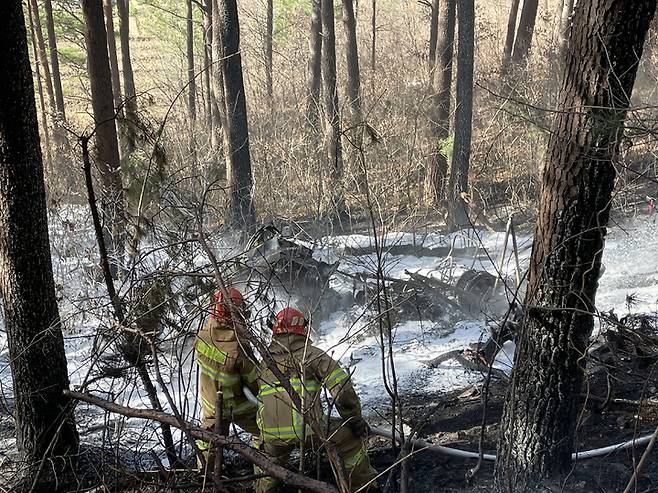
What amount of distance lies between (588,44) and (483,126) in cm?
1233

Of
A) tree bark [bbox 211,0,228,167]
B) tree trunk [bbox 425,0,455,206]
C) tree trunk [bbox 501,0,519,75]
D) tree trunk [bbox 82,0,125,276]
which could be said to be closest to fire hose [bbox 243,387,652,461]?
tree trunk [bbox 82,0,125,276]

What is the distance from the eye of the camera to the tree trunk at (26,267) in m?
4.39

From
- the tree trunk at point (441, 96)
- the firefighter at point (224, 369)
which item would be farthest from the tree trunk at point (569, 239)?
the tree trunk at point (441, 96)

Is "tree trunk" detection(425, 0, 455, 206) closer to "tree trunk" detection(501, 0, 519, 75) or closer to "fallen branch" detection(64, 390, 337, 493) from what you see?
"tree trunk" detection(501, 0, 519, 75)

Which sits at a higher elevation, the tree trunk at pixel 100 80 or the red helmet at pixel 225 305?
the tree trunk at pixel 100 80

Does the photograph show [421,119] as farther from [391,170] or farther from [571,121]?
[571,121]

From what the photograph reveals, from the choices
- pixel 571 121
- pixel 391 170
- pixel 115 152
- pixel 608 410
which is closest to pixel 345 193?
pixel 391 170

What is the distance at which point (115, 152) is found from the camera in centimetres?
931

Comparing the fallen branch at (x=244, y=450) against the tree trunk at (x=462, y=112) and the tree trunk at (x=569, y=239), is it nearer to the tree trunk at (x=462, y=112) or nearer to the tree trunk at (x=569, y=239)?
the tree trunk at (x=569, y=239)

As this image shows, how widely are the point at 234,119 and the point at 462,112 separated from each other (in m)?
3.89

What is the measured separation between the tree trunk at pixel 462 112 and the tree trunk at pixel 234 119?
135 inches

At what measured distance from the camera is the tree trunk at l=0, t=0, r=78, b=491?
439cm

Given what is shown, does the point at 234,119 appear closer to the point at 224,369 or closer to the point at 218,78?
the point at 218,78

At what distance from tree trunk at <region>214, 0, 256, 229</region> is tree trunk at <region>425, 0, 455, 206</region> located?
11.0 ft
